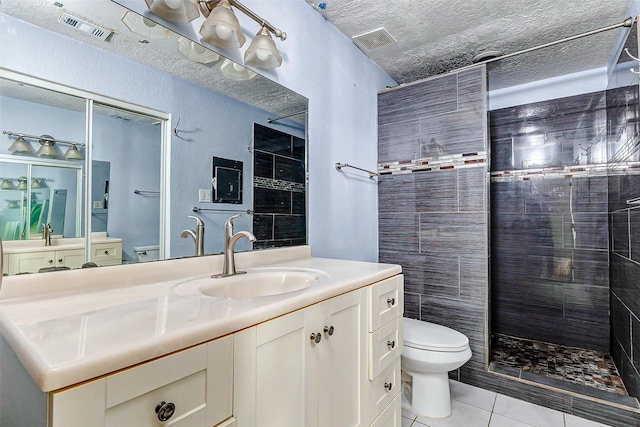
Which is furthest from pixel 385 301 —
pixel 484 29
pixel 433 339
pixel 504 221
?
pixel 504 221

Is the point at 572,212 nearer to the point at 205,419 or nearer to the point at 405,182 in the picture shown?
the point at 405,182

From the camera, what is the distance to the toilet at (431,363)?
1636mm

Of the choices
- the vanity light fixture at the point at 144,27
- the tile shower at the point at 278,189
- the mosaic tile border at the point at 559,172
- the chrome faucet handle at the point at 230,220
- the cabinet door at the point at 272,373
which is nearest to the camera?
the cabinet door at the point at 272,373

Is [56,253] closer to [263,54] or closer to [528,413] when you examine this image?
[263,54]

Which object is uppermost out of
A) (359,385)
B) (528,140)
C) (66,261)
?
(528,140)

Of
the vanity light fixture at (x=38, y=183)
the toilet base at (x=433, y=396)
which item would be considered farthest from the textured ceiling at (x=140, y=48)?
the toilet base at (x=433, y=396)

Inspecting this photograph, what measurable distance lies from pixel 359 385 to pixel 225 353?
67 centimetres

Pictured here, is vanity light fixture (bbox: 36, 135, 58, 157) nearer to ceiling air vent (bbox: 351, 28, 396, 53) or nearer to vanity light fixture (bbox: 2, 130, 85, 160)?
vanity light fixture (bbox: 2, 130, 85, 160)

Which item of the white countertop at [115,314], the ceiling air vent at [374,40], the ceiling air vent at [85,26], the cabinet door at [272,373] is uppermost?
the ceiling air vent at [374,40]

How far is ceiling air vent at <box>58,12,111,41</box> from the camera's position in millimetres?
903

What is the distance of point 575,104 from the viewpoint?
248 centimetres

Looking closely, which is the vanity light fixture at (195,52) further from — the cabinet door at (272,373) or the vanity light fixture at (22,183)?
the cabinet door at (272,373)

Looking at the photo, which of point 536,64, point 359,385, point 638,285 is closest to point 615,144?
point 536,64

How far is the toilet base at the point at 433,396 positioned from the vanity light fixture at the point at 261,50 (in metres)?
1.85
